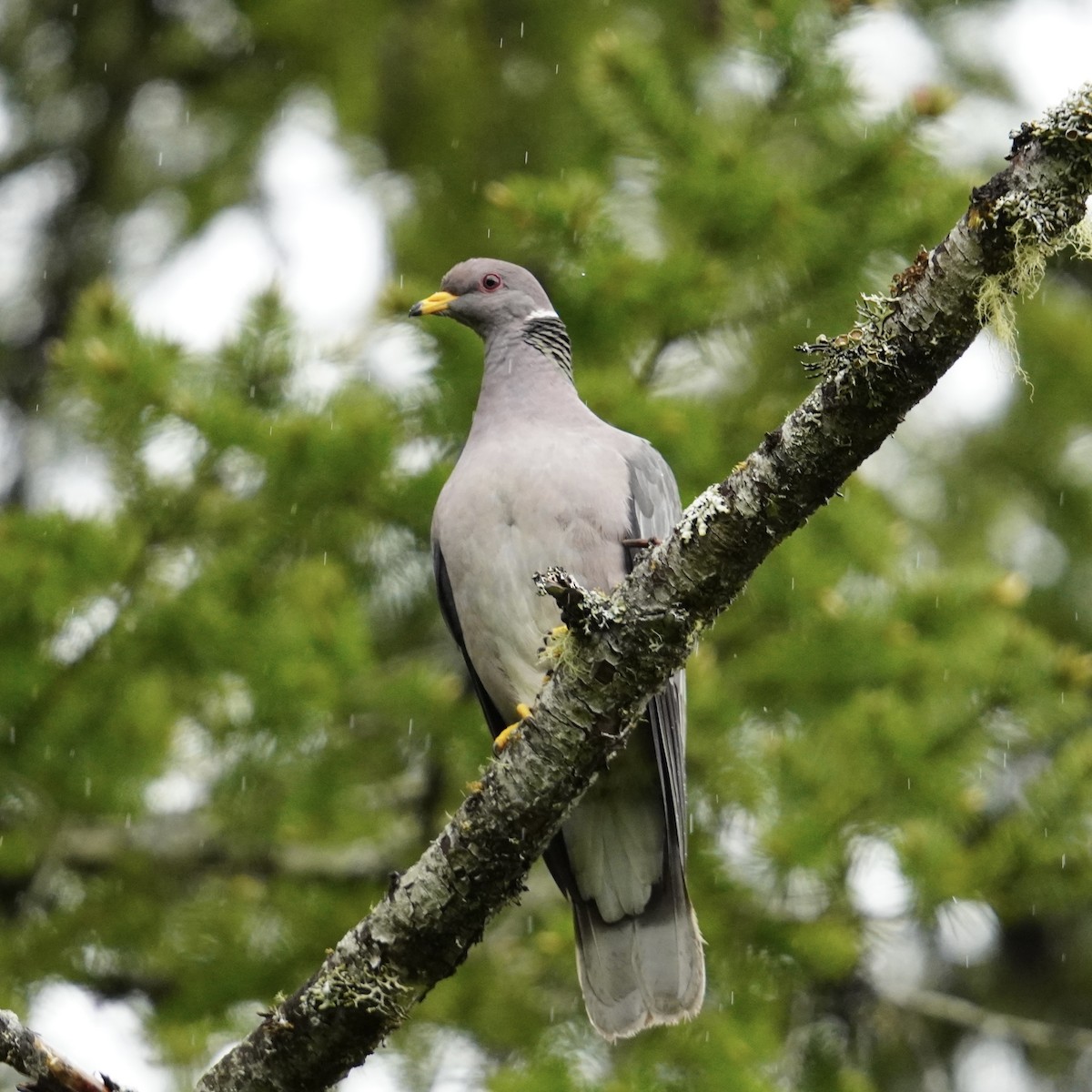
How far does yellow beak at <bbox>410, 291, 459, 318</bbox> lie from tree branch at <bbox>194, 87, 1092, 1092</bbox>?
2157mm

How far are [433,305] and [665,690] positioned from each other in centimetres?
159

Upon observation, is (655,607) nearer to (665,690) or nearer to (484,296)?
(665,690)

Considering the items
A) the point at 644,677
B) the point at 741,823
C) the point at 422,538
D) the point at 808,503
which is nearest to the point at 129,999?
the point at 422,538

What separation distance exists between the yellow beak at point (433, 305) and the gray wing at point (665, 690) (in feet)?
3.21

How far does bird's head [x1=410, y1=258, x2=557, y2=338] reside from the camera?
15.6 feet

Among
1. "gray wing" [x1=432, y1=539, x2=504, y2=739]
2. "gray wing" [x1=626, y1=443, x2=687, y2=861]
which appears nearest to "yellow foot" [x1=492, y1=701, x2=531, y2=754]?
"gray wing" [x1=432, y1=539, x2=504, y2=739]

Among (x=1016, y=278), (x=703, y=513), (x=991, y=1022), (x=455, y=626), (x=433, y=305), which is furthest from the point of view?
(x=991, y=1022)

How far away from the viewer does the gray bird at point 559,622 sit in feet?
13.0

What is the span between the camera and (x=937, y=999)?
511cm

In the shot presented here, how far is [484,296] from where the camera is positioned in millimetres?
4770

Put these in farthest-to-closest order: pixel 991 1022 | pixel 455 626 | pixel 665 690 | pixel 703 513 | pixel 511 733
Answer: pixel 991 1022, pixel 455 626, pixel 665 690, pixel 511 733, pixel 703 513

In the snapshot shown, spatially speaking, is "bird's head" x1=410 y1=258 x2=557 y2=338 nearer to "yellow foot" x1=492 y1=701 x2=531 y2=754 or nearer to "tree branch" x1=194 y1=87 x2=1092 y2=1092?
"yellow foot" x1=492 y1=701 x2=531 y2=754

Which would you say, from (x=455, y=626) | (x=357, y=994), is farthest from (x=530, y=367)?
(x=357, y=994)

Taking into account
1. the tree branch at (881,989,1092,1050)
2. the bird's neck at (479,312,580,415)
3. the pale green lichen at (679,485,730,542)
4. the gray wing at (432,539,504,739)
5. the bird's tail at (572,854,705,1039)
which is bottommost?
the tree branch at (881,989,1092,1050)
